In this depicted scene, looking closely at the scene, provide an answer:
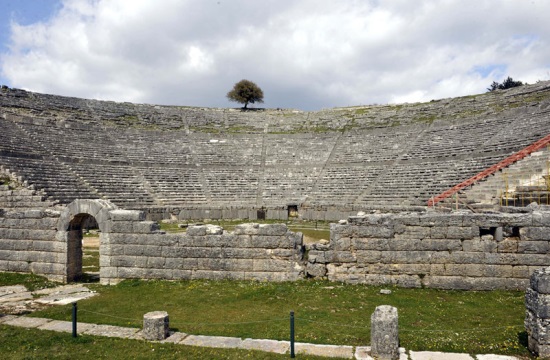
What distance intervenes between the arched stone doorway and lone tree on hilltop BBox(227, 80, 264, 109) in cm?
5228

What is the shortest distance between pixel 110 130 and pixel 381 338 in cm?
4037

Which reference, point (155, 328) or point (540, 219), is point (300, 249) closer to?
point (155, 328)

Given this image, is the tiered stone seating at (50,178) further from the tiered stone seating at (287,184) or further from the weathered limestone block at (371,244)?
the weathered limestone block at (371,244)

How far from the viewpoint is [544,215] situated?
10.1 m

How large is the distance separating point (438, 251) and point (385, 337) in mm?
5171

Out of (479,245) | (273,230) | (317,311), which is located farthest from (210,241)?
(479,245)

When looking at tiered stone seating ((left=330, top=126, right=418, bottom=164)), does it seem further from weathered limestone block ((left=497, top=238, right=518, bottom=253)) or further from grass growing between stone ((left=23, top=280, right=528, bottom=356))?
grass growing between stone ((left=23, top=280, right=528, bottom=356))

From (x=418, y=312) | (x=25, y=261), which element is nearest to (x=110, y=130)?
(x=25, y=261)

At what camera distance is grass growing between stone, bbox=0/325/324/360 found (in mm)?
6711

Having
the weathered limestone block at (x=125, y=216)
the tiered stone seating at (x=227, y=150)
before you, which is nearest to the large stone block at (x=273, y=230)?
the weathered limestone block at (x=125, y=216)

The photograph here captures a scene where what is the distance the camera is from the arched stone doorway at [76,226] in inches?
483

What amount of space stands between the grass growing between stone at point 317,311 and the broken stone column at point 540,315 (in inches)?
12.3

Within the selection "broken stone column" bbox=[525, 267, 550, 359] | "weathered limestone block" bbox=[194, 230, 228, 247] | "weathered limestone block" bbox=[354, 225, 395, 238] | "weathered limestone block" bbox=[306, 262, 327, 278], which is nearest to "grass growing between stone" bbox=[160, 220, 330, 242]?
"weathered limestone block" bbox=[194, 230, 228, 247]

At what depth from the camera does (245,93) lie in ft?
206
